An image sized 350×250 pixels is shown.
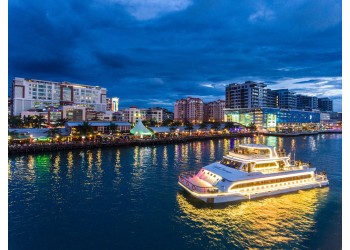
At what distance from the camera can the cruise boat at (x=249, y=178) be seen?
1962cm

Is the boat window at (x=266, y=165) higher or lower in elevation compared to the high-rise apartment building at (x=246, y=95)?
lower

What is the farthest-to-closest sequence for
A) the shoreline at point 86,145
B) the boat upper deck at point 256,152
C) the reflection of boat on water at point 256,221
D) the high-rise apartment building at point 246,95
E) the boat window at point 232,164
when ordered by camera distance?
the high-rise apartment building at point 246,95 → the shoreline at point 86,145 → the boat upper deck at point 256,152 → the boat window at point 232,164 → the reflection of boat on water at point 256,221

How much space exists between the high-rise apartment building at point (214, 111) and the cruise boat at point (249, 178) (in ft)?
442

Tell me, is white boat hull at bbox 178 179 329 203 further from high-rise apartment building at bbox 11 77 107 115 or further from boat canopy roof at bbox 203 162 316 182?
high-rise apartment building at bbox 11 77 107 115

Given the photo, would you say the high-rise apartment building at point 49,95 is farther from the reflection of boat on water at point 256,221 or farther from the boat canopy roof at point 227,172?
the reflection of boat on water at point 256,221

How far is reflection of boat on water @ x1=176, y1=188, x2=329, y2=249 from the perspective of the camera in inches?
567

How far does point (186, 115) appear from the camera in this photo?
159750 millimetres

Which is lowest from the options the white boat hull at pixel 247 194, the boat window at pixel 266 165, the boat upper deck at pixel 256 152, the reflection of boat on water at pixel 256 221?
the reflection of boat on water at pixel 256 221

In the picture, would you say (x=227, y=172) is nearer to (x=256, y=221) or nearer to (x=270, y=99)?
(x=256, y=221)

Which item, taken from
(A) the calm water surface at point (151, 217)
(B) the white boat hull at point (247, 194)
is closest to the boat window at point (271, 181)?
(B) the white boat hull at point (247, 194)

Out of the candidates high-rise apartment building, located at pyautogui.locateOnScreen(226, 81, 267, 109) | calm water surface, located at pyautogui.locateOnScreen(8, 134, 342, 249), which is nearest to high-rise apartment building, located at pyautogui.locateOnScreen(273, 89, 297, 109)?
high-rise apartment building, located at pyautogui.locateOnScreen(226, 81, 267, 109)

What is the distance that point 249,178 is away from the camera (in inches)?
806

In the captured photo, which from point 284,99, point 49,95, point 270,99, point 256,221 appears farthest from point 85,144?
point 284,99

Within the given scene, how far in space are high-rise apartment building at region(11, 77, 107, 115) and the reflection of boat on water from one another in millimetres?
103688
